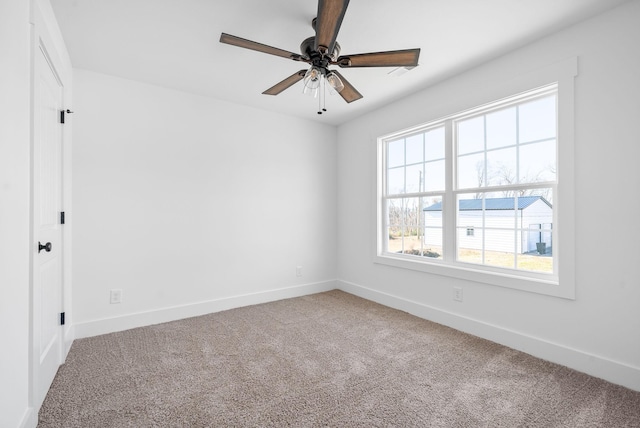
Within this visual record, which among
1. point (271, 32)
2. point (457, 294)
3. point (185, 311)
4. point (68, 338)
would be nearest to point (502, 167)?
point (457, 294)

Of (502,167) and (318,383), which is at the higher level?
(502,167)

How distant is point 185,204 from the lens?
10.9ft

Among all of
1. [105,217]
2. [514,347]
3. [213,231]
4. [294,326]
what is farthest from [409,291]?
[105,217]

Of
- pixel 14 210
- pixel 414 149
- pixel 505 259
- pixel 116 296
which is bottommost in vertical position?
pixel 116 296

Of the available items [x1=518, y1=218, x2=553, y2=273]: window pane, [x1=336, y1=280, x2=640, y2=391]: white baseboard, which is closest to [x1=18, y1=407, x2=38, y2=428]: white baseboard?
[x1=336, y1=280, x2=640, y2=391]: white baseboard

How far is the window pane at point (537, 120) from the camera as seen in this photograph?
7.99 feet

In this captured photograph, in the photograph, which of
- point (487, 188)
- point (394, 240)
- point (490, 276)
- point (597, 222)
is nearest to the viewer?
point (597, 222)

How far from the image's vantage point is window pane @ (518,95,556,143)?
95.9 inches

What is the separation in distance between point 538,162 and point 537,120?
14.0 inches

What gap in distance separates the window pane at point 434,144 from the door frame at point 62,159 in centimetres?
331

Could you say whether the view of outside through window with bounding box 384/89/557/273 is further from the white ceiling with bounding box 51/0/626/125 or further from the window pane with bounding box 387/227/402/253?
the white ceiling with bounding box 51/0/626/125

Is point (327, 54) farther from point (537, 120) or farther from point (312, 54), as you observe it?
point (537, 120)

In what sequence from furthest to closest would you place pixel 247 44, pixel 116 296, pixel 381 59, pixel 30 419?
pixel 116 296 → pixel 381 59 → pixel 247 44 → pixel 30 419

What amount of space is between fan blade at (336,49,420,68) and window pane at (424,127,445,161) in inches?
58.6
